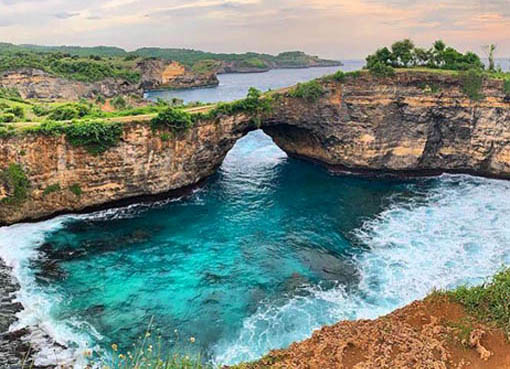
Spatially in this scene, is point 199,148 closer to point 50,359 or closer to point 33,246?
point 33,246

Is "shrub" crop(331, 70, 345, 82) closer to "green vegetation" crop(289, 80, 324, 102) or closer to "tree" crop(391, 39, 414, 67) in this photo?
"green vegetation" crop(289, 80, 324, 102)

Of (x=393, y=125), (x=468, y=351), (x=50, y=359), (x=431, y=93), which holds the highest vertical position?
(x=431, y=93)

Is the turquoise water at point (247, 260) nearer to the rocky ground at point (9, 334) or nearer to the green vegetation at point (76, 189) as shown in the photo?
the rocky ground at point (9, 334)

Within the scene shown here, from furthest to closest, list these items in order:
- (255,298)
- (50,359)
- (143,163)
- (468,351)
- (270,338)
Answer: (143,163) < (255,298) < (270,338) < (50,359) < (468,351)

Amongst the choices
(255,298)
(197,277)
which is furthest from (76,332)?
(255,298)

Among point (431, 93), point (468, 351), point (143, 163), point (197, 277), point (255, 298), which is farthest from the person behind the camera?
point (431, 93)

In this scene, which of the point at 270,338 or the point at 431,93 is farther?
the point at 431,93
